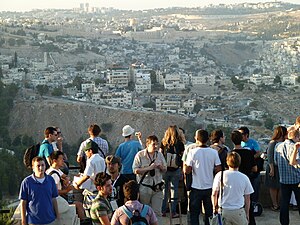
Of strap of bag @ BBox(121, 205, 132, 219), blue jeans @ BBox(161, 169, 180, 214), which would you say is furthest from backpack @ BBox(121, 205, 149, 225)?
blue jeans @ BBox(161, 169, 180, 214)

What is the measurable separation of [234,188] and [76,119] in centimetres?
4833

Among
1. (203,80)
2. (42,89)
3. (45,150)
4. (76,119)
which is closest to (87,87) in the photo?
(42,89)

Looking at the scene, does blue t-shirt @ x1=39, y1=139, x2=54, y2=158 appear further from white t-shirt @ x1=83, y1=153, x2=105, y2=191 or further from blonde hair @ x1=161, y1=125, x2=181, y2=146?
blonde hair @ x1=161, y1=125, x2=181, y2=146

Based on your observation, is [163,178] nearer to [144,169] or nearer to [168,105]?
[144,169]

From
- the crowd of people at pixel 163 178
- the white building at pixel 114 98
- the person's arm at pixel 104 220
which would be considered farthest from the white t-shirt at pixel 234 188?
the white building at pixel 114 98

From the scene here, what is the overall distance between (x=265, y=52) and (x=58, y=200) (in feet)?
384

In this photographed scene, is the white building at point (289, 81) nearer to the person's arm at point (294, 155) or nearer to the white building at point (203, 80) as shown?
the white building at point (203, 80)

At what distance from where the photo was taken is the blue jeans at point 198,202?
479cm

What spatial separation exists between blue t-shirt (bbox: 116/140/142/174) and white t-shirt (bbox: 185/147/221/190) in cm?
80

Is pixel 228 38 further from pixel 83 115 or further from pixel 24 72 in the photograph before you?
pixel 83 115

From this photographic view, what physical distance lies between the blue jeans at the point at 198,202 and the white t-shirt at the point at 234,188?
1.71 feet

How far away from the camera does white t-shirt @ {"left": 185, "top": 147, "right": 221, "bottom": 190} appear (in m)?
4.72

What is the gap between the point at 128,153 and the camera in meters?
5.43

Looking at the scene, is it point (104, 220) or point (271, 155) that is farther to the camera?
point (271, 155)
